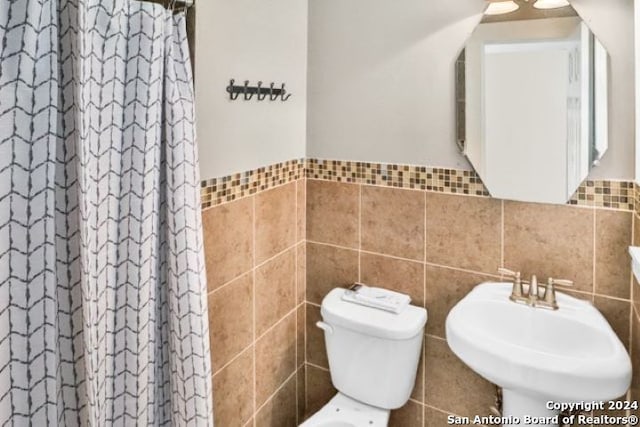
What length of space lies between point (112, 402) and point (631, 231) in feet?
5.23

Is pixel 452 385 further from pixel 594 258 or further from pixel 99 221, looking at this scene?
pixel 99 221

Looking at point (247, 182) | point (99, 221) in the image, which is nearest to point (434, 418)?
point (247, 182)

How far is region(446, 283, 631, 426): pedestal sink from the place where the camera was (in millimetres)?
1109

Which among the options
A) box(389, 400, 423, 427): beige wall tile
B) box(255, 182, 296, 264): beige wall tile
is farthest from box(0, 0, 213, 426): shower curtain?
box(389, 400, 423, 427): beige wall tile

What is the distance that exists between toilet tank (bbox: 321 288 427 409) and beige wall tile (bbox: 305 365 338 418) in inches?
10.1

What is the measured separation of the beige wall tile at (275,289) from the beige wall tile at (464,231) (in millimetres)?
596

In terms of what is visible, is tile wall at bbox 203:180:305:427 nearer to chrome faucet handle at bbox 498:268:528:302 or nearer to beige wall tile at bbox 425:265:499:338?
beige wall tile at bbox 425:265:499:338

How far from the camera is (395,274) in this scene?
5.94 feet

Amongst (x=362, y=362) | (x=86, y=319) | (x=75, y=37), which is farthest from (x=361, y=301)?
(x=75, y=37)

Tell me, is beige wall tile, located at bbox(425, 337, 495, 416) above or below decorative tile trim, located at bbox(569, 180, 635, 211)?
below

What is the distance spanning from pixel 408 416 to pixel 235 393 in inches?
30.0

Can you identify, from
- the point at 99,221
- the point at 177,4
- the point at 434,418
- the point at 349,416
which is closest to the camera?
the point at 99,221

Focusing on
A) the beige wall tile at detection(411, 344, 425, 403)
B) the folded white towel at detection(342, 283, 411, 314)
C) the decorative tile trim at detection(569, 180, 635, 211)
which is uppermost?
the decorative tile trim at detection(569, 180, 635, 211)

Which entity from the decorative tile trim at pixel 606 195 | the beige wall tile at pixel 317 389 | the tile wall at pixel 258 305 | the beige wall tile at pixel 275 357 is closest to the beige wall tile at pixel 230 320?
the tile wall at pixel 258 305
